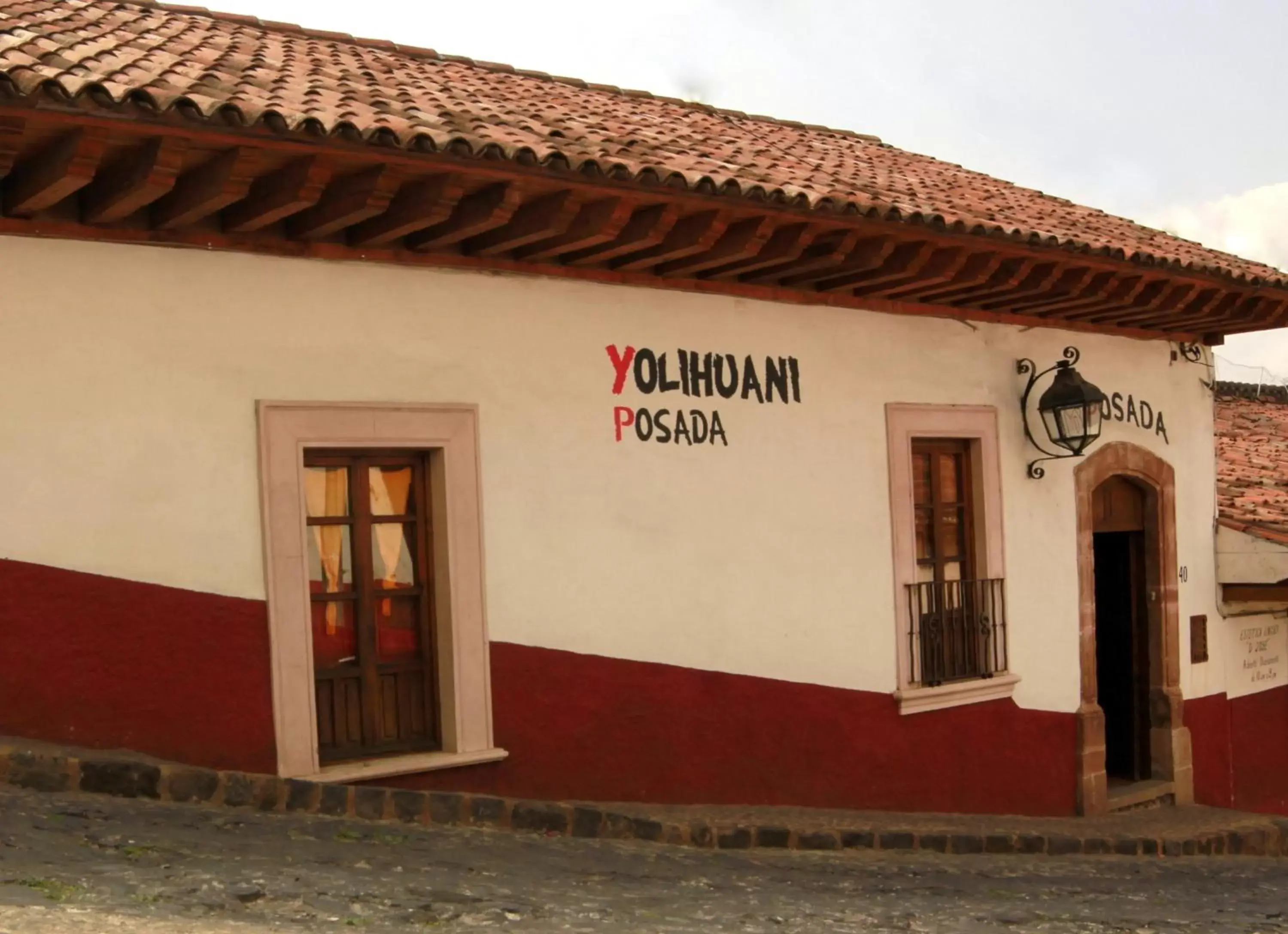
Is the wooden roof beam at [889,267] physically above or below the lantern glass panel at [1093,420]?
above

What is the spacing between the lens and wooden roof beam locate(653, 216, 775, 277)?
23.1ft

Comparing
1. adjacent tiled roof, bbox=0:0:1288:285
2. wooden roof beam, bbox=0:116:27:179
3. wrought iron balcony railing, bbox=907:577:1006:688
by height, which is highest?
adjacent tiled roof, bbox=0:0:1288:285

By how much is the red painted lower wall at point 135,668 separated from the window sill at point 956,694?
3.86 m

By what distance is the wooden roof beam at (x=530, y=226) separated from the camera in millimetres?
6398

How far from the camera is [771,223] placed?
7.00 metres

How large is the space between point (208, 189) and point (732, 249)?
8.47 ft

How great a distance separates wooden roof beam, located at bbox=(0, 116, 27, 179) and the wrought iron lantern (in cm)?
617

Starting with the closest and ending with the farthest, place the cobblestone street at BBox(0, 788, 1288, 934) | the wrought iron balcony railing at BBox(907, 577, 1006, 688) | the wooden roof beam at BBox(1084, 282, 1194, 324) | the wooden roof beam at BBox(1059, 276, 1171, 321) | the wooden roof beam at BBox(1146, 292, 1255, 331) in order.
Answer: the cobblestone street at BBox(0, 788, 1288, 934) < the wrought iron balcony railing at BBox(907, 577, 1006, 688) < the wooden roof beam at BBox(1059, 276, 1171, 321) < the wooden roof beam at BBox(1084, 282, 1194, 324) < the wooden roof beam at BBox(1146, 292, 1255, 331)

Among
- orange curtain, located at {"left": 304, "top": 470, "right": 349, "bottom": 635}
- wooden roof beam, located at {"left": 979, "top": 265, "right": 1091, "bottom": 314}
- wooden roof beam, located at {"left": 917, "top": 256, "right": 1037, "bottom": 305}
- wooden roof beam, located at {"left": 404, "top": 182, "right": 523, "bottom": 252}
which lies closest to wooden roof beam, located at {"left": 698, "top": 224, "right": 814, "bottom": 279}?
wooden roof beam, located at {"left": 917, "top": 256, "right": 1037, "bottom": 305}

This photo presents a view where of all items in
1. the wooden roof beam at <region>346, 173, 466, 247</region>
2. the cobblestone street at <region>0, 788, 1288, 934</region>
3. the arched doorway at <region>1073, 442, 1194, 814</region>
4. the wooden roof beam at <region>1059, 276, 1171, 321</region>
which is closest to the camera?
the cobblestone street at <region>0, 788, 1288, 934</region>

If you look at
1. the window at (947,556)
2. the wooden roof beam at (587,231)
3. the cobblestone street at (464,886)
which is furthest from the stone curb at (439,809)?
the wooden roof beam at (587,231)

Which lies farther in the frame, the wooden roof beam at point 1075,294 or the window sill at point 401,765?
the wooden roof beam at point 1075,294

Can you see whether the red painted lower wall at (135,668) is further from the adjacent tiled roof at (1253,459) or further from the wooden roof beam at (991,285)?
the adjacent tiled roof at (1253,459)

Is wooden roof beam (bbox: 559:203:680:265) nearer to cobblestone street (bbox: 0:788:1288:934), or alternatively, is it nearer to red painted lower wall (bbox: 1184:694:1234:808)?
cobblestone street (bbox: 0:788:1288:934)
